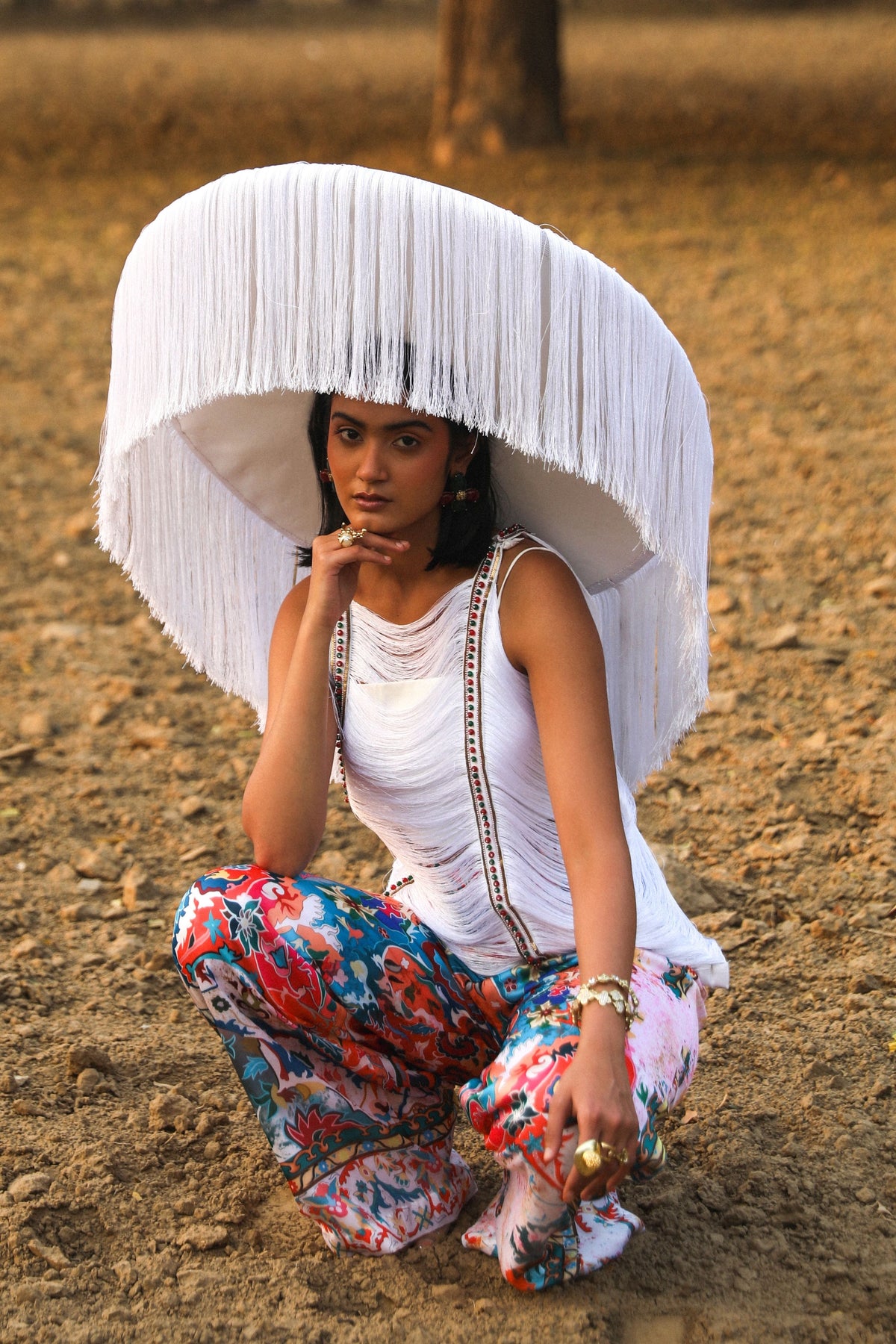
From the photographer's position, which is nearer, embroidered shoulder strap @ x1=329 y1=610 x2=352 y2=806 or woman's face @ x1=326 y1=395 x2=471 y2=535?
woman's face @ x1=326 y1=395 x2=471 y2=535

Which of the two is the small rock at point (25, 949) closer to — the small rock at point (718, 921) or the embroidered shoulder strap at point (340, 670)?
the embroidered shoulder strap at point (340, 670)

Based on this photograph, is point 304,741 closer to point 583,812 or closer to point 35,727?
point 583,812

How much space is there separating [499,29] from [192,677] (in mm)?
7311

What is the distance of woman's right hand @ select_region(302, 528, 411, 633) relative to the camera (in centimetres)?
237

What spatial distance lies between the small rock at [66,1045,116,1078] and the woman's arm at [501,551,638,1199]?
114cm

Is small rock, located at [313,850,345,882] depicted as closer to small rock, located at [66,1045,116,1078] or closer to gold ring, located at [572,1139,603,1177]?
small rock, located at [66,1045,116,1078]

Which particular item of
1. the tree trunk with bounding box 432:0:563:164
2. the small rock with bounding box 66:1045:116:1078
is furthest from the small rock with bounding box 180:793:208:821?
the tree trunk with bounding box 432:0:563:164

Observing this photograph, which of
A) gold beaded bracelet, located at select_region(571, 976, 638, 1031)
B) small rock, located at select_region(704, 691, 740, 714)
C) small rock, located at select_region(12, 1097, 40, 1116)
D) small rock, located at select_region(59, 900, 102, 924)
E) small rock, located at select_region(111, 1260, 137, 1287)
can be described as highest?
gold beaded bracelet, located at select_region(571, 976, 638, 1031)

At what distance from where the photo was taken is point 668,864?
12.0 feet

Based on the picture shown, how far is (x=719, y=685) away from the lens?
4.48m

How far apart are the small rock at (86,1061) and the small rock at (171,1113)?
147mm

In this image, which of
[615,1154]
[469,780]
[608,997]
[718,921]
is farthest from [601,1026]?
[718,921]

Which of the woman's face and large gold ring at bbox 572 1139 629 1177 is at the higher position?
the woman's face

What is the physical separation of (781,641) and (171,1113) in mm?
2511
